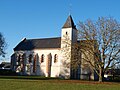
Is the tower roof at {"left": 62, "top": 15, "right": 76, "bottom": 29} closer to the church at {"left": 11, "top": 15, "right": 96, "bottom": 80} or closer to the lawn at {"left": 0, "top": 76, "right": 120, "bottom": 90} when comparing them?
the church at {"left": 11, "top": 15, "right": 96, "bottom": 80}

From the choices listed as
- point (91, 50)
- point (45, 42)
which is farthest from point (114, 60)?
point (45, 42)

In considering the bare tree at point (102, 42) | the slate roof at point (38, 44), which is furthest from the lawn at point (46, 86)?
the slate roof at point (38, 44)

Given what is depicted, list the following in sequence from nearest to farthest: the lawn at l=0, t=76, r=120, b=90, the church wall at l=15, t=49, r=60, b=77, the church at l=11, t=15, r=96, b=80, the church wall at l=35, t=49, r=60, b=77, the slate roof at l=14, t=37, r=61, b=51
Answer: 1. the lawn at l=0, t=76, r=120, b=90
2. the church at l=11, t=15, r=96, b=80
3. the church wall at l=35, t=49, r=60, b=77
4. the church wall at l=15, t=49, r=60, b=77
5. the slate roof at l=14, t=37, r=61, b=51

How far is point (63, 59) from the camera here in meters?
77.6

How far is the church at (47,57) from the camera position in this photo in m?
77.3

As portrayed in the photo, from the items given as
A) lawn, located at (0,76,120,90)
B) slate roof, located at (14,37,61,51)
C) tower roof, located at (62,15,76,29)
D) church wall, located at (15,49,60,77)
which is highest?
tower roof, located at (62,15,76,29)

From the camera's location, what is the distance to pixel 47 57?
275 feet

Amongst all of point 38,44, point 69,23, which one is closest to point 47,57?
point 38,44

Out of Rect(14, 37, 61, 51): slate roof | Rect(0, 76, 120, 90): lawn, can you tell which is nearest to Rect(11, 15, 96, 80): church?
Rect(14, 37, 61, 51): slate roof

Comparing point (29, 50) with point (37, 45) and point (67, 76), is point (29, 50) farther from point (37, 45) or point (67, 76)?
point (67, 76)

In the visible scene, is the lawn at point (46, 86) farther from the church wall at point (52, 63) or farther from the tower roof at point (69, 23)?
the church wall at point (52, 63)

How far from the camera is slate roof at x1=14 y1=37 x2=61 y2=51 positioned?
84812 mm

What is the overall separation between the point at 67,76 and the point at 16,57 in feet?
80.5

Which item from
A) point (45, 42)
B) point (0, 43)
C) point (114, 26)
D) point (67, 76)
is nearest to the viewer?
point (114, 26)
